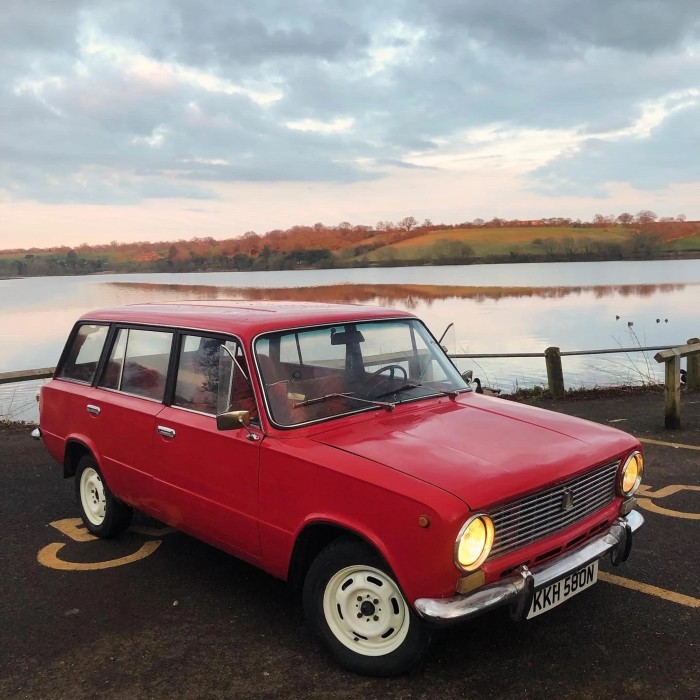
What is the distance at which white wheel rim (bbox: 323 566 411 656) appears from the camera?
3271 mm

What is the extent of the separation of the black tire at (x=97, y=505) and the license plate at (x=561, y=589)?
3.44 metres

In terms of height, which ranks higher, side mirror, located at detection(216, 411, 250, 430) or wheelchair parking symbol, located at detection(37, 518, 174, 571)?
side mirror, located at detection(216, 411, 250, 430)

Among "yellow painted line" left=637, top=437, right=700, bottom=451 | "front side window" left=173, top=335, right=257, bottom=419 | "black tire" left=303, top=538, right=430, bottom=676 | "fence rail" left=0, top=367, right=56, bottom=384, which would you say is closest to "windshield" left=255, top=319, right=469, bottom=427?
"front side window" left=173, top=335, right=257, bottom=419

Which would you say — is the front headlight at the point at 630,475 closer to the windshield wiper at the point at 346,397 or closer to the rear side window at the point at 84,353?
the windshield wiper at the point at 346,397

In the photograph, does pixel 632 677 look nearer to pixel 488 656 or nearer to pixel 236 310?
pixel 488 656

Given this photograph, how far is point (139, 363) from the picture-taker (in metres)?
4.99

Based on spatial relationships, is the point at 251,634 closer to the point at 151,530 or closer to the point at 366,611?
the point at 366,611

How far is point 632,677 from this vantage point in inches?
130

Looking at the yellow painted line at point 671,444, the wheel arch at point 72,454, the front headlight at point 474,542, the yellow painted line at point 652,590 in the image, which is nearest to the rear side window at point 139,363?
the wheel arch at point 72,454

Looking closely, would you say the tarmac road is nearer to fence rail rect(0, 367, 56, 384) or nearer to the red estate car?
the red estate car

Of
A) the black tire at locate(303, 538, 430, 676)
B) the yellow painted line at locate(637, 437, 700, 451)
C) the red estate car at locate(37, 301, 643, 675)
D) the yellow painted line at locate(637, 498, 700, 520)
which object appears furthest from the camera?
the yellow painted line at locate(637, 437, 700, 451)

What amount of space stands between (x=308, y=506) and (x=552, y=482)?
1258mm

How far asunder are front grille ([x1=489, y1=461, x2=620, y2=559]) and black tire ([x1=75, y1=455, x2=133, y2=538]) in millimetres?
3384

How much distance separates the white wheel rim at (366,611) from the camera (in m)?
3.27
